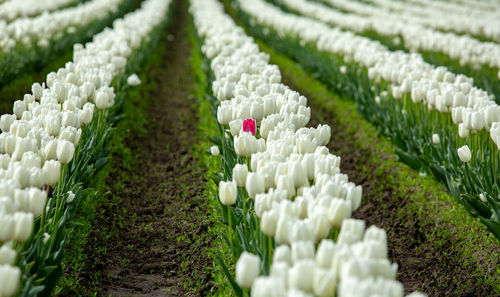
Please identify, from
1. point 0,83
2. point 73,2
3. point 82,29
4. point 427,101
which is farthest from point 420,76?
point 73,2

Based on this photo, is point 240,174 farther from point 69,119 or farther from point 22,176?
point 69,119

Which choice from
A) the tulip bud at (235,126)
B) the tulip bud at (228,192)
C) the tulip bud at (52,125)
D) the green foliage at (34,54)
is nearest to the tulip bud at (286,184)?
the tulip bud at (228,192)

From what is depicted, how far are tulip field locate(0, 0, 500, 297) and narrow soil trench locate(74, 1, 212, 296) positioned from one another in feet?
0.06

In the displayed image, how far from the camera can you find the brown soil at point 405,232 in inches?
136

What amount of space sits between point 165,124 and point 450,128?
143 inches

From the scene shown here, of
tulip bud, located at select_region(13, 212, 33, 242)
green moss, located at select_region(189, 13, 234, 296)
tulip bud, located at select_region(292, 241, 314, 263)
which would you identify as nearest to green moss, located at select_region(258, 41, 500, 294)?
green moss, located at select_region(189, 13, 234, 296)

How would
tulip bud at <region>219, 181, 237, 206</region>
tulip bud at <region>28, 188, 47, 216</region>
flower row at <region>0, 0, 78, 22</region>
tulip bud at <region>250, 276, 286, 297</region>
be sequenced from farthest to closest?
1. flower row at <region>0, 0, 78, 22</region>
2. tulip bud at <region>219, 181, 237, 206</region>
3. tulip bud at <region>28, 188, 47, 216</region>
4. tulip bud at <region>250, 276, 286, 297</region>

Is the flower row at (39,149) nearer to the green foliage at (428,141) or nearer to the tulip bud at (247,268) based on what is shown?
the tulip bud at (247,268)

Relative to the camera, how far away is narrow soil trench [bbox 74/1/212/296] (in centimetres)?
340

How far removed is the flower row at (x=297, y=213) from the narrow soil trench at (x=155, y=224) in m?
0.68

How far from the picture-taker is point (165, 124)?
262 inches

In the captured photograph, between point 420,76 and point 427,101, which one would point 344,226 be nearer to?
point 427,101

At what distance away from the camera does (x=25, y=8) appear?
1080cm

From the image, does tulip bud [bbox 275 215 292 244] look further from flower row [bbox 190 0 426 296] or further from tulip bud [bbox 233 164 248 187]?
tulip bud [bbox 233 164 248 187]
